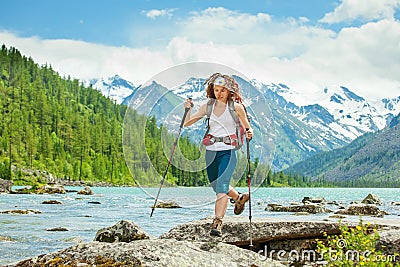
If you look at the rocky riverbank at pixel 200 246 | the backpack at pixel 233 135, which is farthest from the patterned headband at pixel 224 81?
the rocky riverbank at pixel 200 246

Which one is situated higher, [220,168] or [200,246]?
[220,168]

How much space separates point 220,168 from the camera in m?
9.93

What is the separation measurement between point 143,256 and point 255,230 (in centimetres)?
457

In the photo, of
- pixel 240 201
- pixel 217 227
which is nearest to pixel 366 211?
pixel 240 201

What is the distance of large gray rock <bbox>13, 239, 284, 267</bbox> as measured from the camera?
7555mm

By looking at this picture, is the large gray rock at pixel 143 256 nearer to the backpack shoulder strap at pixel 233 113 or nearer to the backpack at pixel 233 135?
the backpack at pixel 233 135

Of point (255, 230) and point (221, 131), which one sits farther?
point (255, 230)

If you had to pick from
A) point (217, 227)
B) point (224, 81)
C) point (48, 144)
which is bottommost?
point (217, 227)

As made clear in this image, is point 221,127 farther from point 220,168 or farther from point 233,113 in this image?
point 220,168

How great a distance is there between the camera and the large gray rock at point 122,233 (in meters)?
12.0

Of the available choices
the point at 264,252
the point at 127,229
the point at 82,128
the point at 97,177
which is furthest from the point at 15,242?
the point at 82,128

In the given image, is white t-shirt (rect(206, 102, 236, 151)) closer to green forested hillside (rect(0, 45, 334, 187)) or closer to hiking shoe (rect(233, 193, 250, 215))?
hiking shoe (rect(233, 193, 250, 215))

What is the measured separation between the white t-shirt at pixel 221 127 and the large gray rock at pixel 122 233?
10.7 feet

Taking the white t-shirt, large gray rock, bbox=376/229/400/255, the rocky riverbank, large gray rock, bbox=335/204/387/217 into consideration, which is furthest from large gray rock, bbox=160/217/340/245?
large gray rock, bbox=335/204/387/217
